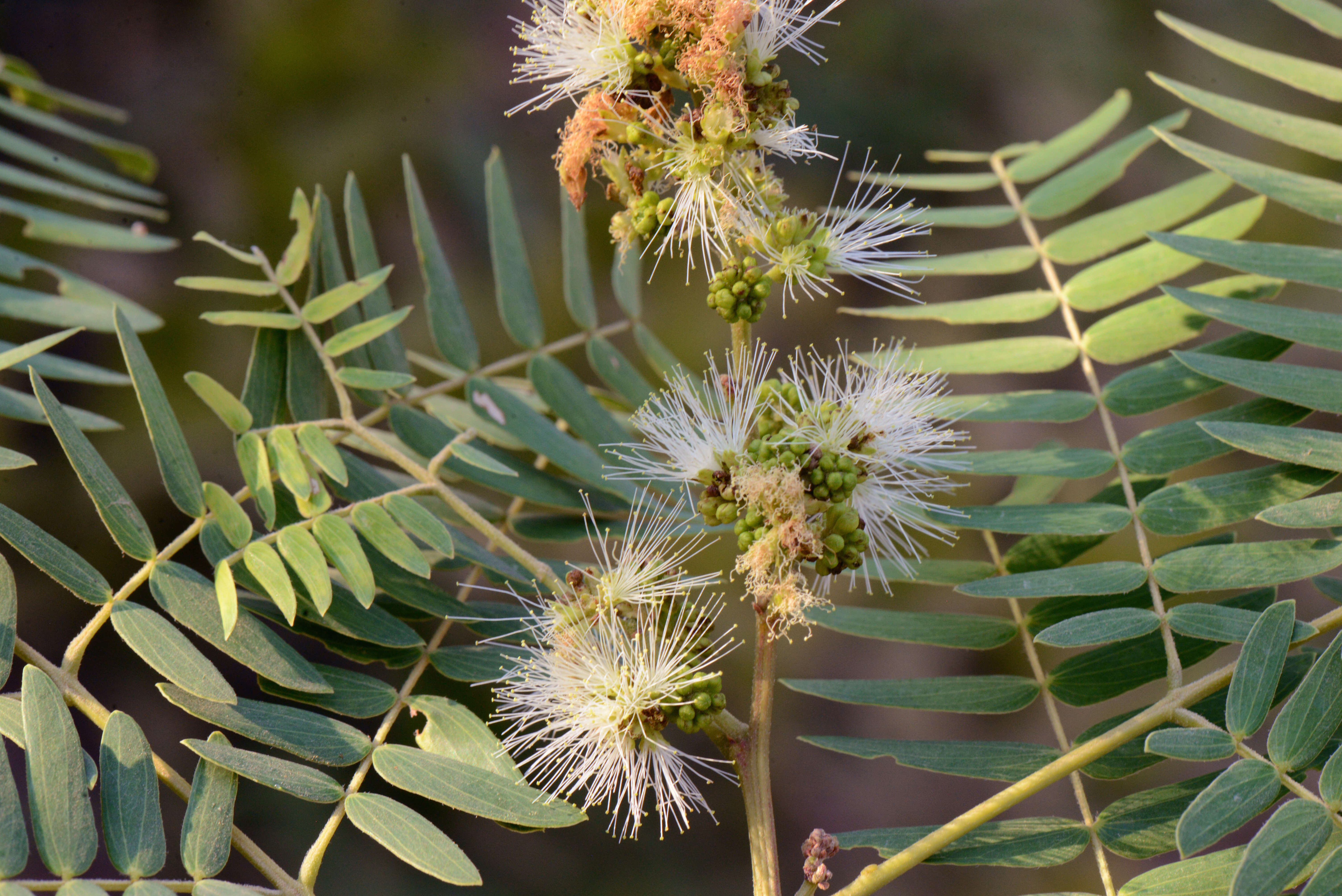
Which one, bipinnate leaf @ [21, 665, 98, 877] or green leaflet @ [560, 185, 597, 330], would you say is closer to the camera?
bipinnate leaf @ [21, 665, 98, 877]

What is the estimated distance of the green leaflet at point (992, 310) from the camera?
1.19 metres

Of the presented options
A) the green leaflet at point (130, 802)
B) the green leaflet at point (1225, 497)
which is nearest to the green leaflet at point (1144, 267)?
the green leaflet at point (1225, 497)

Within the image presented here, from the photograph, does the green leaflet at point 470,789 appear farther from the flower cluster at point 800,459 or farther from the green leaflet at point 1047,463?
the green leaflet at point 1047,463

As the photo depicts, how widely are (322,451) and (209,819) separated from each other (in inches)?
12.9

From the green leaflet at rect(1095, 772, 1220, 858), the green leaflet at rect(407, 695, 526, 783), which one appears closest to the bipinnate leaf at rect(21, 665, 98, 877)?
the green leaflet at rect(407, 695, 526, 783)

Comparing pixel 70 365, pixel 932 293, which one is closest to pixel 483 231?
pixel 932 293

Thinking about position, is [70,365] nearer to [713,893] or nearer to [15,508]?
[15,508]

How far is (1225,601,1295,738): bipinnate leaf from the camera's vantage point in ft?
2.50

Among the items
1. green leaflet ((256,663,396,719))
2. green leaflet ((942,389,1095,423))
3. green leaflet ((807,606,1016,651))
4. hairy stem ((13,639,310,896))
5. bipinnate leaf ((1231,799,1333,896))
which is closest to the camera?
bipinnate leaf ((1231,799,1333,896))

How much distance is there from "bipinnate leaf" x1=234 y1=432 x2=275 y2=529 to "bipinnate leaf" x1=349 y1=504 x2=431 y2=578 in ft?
0.28

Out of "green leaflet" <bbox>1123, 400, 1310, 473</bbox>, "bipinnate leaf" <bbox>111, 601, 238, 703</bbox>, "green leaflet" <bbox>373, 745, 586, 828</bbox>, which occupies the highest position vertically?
"green leaflet" <bbox>1123, 400, 1310, 473</bbox>

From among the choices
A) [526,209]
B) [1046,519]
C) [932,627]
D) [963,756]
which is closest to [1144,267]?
[1046,519]

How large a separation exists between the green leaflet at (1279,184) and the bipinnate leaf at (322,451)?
872 millimetres

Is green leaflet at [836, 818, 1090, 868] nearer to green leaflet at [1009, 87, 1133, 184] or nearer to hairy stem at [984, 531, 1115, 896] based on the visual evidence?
hairy stem at [984, 531, 1115, 896]
